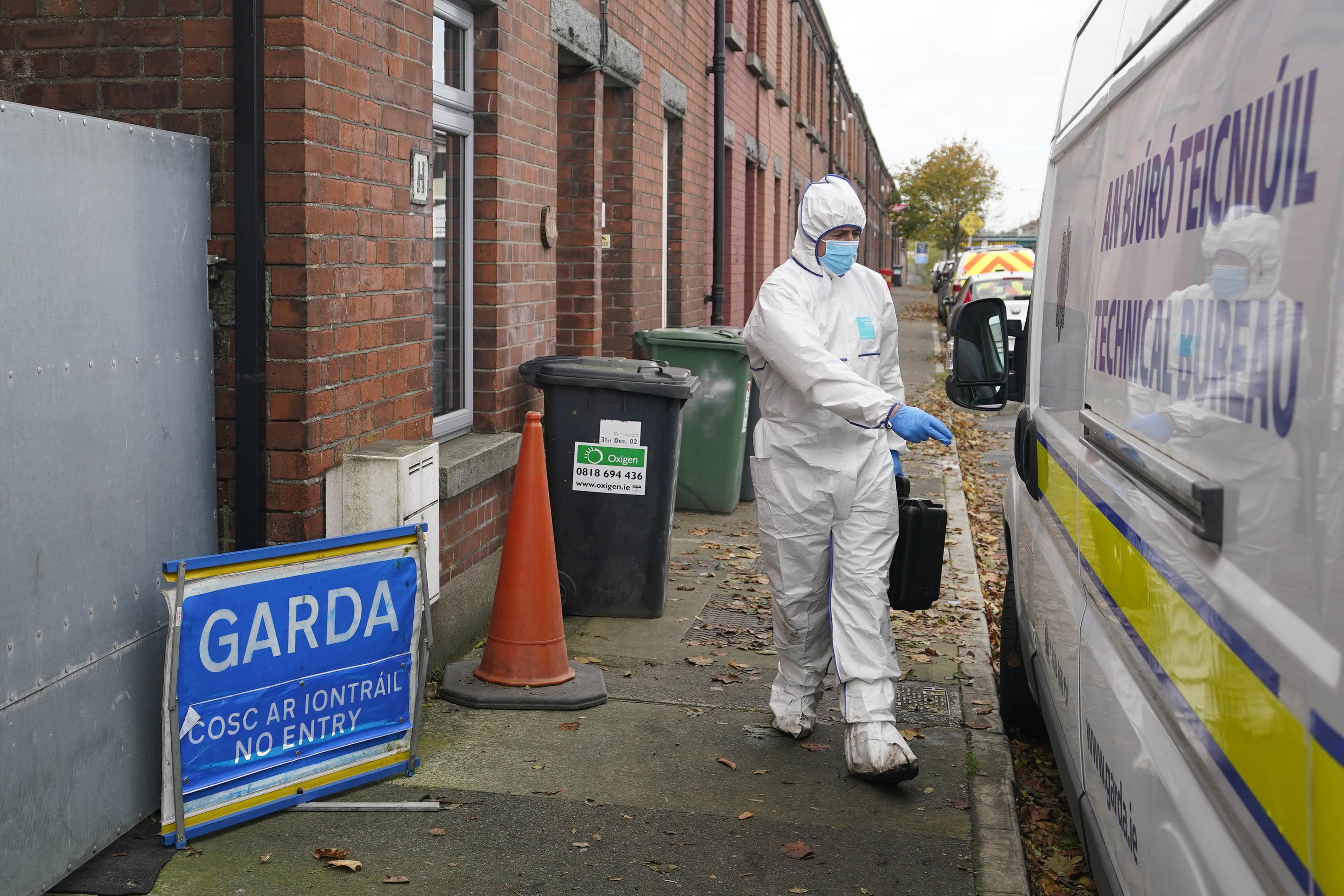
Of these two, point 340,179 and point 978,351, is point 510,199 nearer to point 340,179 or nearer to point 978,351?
point 340,179

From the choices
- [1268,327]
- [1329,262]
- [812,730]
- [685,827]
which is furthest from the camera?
[812,730]

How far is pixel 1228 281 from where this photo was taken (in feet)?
6.43

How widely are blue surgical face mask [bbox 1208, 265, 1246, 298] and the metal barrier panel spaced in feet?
8.86

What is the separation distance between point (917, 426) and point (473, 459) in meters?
2.16

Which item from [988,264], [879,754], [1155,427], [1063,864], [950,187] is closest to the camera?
[1155,427]

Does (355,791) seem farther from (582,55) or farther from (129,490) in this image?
(582,55)

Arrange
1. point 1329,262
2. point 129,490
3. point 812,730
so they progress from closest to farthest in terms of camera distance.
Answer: point 1329,262 → point 129,490 → point 812,730

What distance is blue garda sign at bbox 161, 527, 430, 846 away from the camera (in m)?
3.80

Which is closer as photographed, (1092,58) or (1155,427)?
(1155,427)

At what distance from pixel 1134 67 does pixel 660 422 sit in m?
3.78

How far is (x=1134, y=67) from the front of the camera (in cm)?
288

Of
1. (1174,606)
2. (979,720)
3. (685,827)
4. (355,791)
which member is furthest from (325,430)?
(1174,606)

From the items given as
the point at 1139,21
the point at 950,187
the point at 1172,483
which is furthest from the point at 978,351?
the point at 950,187

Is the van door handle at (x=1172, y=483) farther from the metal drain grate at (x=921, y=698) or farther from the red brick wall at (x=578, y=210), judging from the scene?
the red brick wall at (x=578, y=210)
